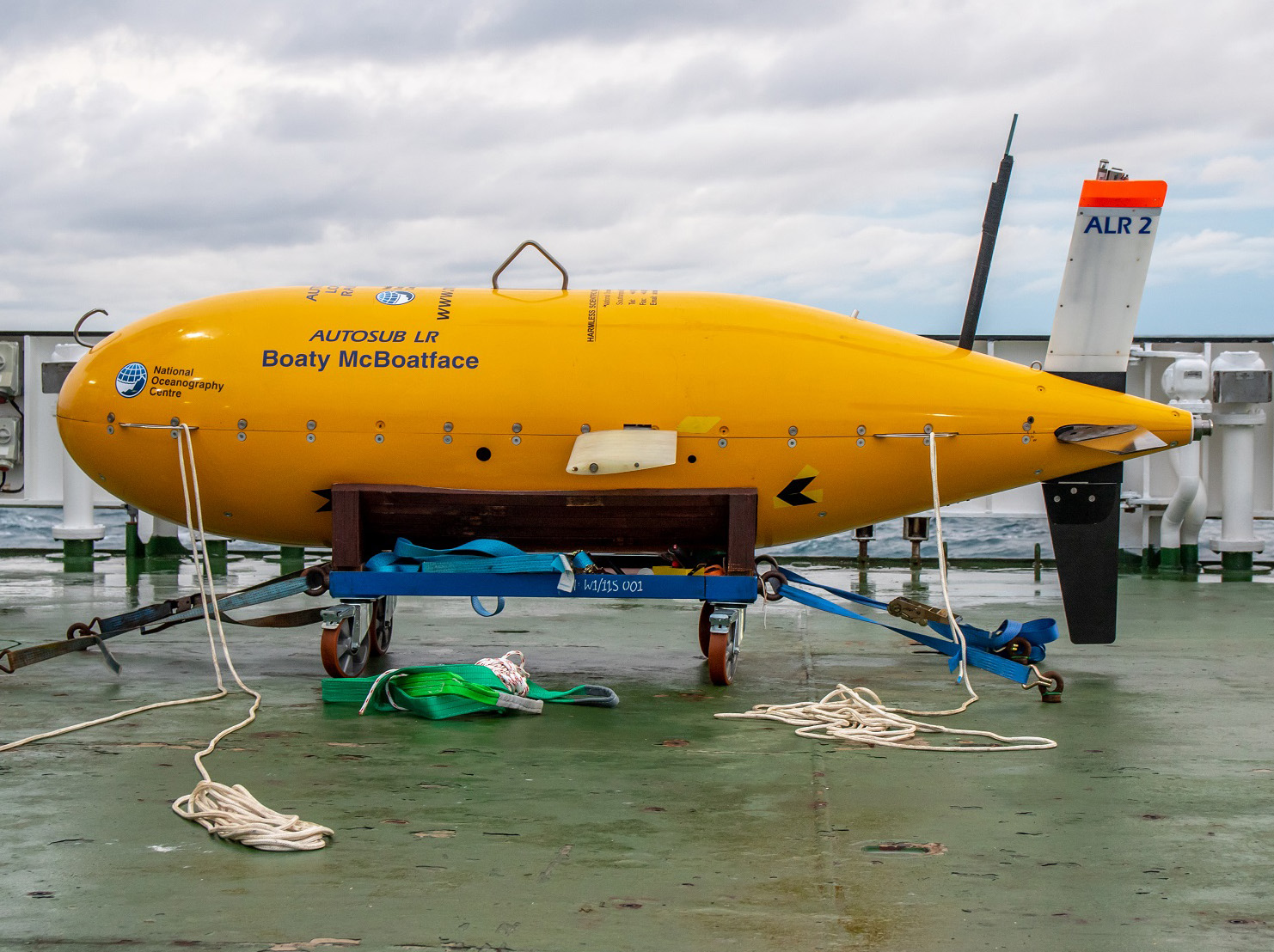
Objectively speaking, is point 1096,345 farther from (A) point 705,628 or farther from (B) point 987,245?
(A) point 705,628

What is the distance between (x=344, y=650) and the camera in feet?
19.9

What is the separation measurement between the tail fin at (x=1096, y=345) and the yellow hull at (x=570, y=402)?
14 cm

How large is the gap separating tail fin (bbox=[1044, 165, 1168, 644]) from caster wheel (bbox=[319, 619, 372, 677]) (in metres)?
3.45

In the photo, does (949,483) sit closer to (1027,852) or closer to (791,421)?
(791,421)

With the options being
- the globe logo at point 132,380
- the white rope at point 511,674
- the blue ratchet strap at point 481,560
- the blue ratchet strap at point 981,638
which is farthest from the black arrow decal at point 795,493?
the globe logo at point 132,380

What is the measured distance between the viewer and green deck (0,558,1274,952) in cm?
291

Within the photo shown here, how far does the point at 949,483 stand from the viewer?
6215 millimetres

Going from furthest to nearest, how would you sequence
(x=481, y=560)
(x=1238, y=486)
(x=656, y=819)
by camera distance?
(x=1238, y=486) → (x=481, y=560) → (x=656, y=819)

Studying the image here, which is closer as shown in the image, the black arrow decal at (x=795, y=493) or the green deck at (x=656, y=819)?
the green deck at (x=656, y=819)

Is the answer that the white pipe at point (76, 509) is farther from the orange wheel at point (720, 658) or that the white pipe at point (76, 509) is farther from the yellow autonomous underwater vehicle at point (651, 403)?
the orange wheel at point (720, 658)

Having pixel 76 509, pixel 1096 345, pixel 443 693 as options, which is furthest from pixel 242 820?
pixel 76 509

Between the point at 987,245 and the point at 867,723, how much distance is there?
8.74 ft

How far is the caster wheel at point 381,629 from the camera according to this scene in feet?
21.8

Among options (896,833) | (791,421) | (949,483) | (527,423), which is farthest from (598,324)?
(896,833)
